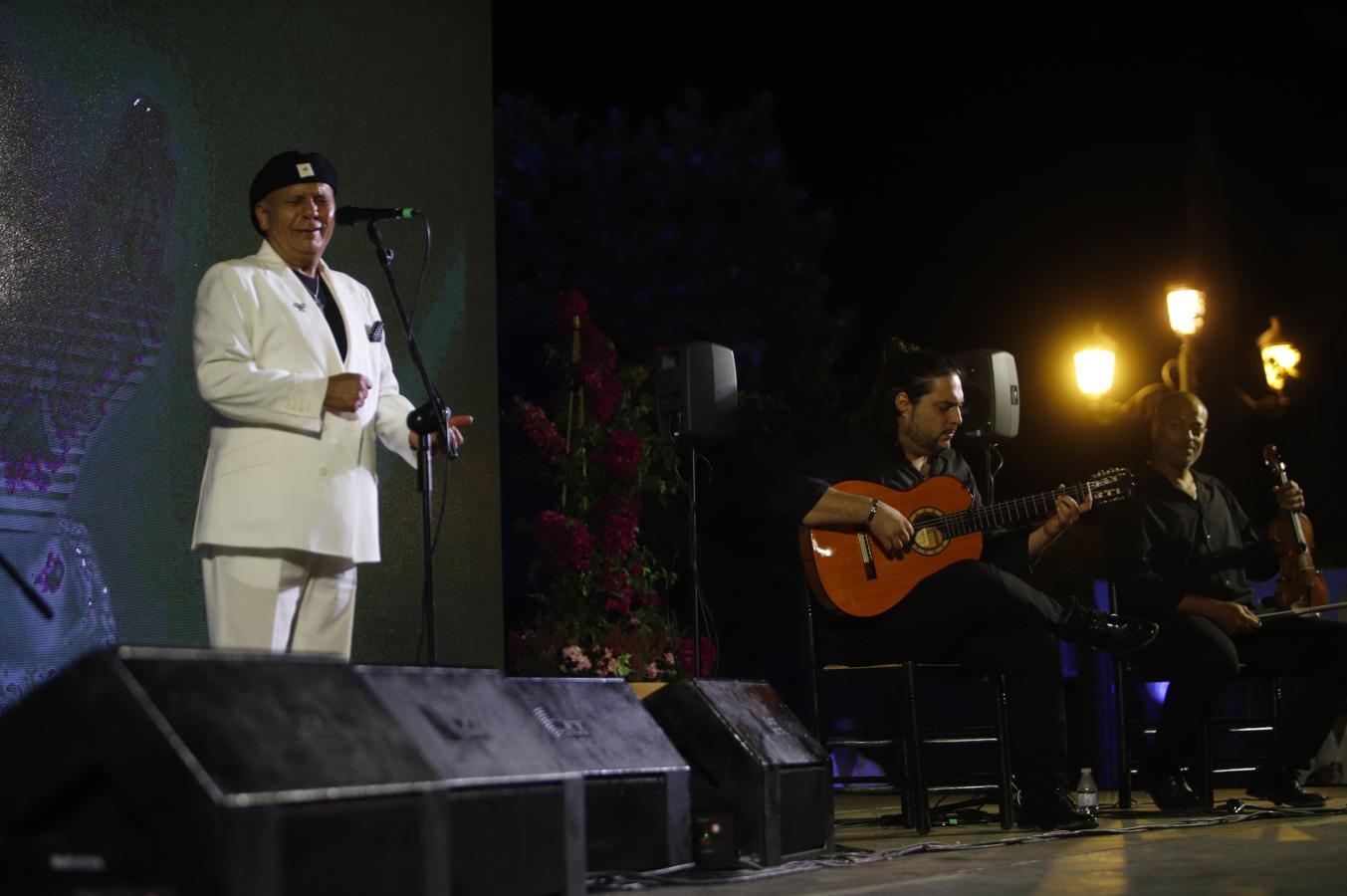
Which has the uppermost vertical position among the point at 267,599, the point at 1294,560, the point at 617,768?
the point at 1294,560

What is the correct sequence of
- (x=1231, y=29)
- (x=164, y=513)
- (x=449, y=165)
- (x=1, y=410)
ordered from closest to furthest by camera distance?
(x=1, y=410), (x=164, y=513), (x=449, y=165), (x=1231, y=29)

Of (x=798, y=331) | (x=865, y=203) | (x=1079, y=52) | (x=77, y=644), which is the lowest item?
(x=77, y=644)

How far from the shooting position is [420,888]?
1876 millimetres

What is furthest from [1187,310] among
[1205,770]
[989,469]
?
[1205,770]

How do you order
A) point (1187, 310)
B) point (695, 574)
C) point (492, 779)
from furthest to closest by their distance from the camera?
point (1187, 310) → point (695, 574) → point (492, 779)

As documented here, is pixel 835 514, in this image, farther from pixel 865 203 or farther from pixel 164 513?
pixel 865 203

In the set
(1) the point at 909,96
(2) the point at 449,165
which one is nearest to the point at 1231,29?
(1) the point at 909,96

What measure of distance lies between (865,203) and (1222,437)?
6115 millimetres

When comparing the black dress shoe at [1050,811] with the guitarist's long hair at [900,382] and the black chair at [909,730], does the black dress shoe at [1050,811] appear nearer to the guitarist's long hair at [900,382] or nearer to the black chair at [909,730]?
the black chair at [909,730]

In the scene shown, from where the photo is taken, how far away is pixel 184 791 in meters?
1.58

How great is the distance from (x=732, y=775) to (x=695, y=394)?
68.9 inches

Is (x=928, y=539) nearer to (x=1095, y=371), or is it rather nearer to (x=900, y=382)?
(x=900, y=382)

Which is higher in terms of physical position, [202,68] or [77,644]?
[202,68]

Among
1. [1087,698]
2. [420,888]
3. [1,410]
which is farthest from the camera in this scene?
[1087,698]
